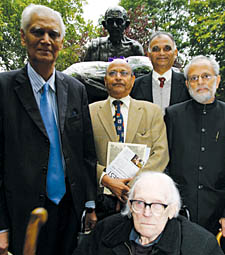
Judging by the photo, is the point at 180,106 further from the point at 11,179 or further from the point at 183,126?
the point at 11,179

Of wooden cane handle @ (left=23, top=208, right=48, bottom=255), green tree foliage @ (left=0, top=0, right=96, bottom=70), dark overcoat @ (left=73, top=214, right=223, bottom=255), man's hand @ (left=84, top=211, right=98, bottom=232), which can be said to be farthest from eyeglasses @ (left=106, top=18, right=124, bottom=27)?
green tree foliage @ (left=0, top=0, right=96, bottom=70)

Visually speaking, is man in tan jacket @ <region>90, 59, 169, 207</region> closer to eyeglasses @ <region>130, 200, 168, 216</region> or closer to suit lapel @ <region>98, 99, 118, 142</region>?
suit lapel @ <region>98, 99, 118, 142</region>

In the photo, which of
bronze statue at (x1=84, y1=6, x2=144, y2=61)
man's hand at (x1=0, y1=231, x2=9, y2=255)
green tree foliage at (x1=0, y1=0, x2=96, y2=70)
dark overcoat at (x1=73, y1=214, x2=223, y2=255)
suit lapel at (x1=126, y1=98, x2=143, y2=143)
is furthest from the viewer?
green tree foliage at (x1=0, y1=0, x2=96, y2=70)

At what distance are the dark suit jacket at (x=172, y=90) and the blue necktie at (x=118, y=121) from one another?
607 mm

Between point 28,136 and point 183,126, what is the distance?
157 centimetres

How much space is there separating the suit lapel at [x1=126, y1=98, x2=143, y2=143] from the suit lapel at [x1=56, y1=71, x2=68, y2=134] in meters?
0.78

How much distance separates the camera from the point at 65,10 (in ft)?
78.5

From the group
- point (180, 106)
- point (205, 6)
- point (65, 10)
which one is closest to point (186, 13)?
point (205, 6)

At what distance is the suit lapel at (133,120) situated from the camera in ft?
10.1

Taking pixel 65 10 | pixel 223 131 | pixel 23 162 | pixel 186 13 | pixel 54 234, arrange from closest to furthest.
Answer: pixel 23 162
pixel 54 234
pixel 223 131
pixel 65 10
pixel 186 13

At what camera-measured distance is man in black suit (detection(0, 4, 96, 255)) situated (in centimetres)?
235

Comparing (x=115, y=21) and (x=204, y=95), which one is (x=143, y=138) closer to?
(x=204, y=95)

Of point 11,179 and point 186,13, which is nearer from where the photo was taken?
point 11,179

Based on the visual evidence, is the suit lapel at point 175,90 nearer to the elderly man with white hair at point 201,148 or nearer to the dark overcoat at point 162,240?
the elderly man with white hair at point 201,148
